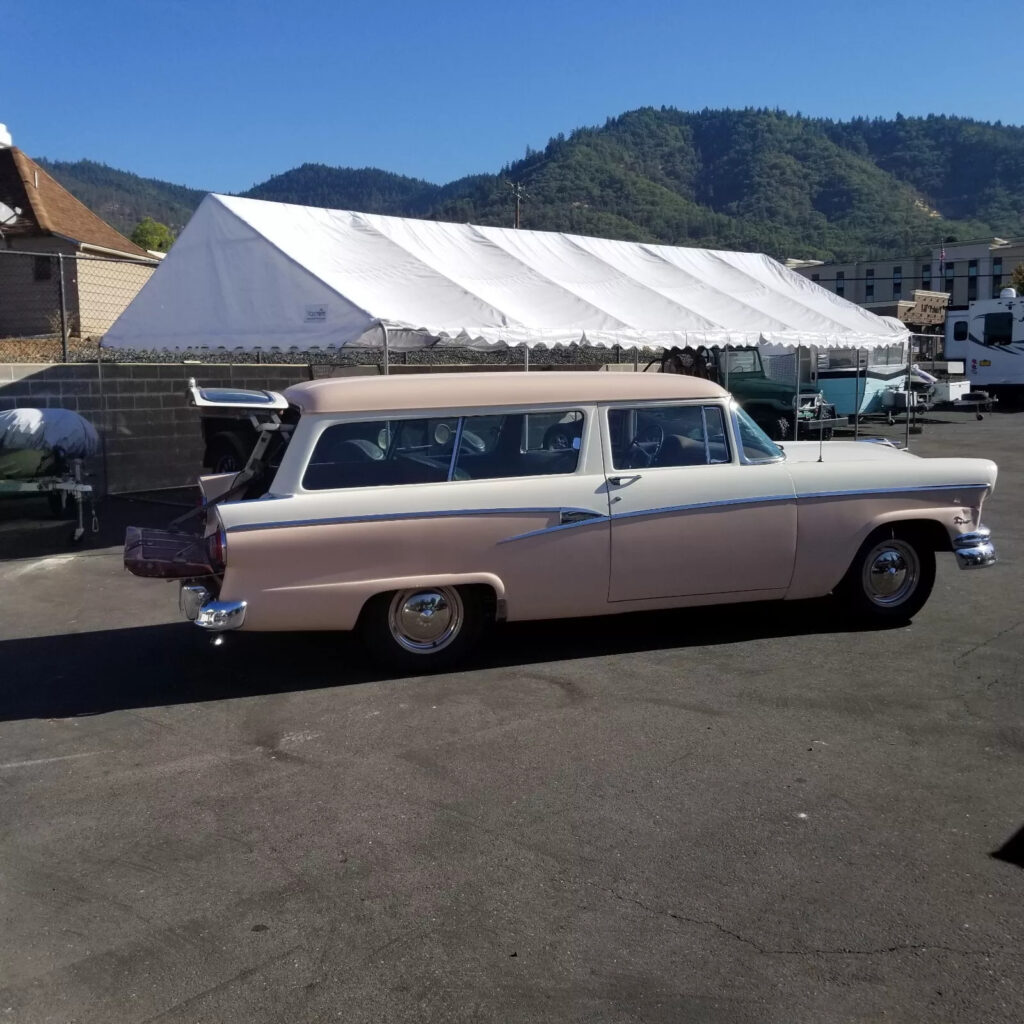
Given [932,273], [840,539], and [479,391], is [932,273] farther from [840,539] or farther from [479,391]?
[479,391]

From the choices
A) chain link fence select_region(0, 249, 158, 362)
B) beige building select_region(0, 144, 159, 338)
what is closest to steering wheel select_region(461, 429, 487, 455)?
beige building select_region(0, 144, 159, 338)

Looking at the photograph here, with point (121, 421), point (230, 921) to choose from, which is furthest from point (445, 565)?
point (121, 421)

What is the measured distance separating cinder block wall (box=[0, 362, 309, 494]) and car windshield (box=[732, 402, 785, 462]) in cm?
840

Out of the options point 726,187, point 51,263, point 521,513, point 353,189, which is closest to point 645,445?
point 521,513

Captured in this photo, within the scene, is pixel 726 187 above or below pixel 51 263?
above

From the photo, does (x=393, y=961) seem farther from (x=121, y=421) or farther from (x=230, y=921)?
(x=121, y=421)

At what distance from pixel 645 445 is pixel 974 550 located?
2.21m

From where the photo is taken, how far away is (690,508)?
620 cm

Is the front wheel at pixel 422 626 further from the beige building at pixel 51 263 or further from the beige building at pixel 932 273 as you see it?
the beige building at pixel 932 273

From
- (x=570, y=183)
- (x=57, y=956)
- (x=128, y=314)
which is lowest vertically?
(x=57, y=956)

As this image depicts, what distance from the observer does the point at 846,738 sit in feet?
16.4

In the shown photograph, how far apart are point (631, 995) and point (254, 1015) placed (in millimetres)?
1090

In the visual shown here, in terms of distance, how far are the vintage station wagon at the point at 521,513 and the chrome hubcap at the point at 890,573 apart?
19 millimetres

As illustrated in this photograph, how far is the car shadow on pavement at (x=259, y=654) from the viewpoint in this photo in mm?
5859
